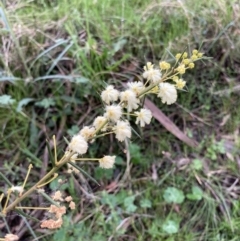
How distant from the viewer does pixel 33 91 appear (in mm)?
1844

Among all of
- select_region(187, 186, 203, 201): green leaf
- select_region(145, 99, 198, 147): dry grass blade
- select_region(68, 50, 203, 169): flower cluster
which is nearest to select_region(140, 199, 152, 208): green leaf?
select_region(187, 186, 203, 201): green leaf

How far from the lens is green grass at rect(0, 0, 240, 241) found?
1712mm

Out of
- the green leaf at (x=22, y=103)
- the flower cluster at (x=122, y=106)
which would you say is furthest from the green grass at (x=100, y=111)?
the flower cluster at (x=122, y=106)

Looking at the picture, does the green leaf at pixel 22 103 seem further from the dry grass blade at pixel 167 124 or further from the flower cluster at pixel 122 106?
the flower cluster at pixel 122 106

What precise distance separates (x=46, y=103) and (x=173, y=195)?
1.93ft

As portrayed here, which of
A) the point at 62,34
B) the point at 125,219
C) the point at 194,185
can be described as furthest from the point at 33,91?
the point at 194,185

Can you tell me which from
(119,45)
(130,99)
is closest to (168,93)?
(130,99)

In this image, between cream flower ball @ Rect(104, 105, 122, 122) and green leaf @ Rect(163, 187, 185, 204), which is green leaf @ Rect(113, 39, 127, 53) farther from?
cream flower ball @ Rect(104, 105, 122, 122)

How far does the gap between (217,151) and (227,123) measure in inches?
5.2

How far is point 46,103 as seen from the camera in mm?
1797

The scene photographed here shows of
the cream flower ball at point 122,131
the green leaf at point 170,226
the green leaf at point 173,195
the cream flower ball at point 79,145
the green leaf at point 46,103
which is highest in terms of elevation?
the cream flower ball at point 122,131

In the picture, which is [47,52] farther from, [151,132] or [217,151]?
[217,151]

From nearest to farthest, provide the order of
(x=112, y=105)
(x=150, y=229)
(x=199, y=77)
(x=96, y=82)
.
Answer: (x=112, y=105) → (x=150, y=229) → (x=96, y=82) → (x=199, y=77)

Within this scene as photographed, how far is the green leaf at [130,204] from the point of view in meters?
1.72
